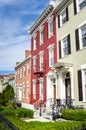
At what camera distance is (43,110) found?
69.4 feet

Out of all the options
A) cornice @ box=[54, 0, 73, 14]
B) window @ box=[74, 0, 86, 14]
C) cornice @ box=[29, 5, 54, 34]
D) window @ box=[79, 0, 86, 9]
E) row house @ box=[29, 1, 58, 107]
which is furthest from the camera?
cornice @ box=[29, 5, 54, 34]

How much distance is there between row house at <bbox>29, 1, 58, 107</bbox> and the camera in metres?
Answer: 22.1

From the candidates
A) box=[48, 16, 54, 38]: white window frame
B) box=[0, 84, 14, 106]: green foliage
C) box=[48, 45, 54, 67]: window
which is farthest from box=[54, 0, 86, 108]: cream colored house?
box=[0, 84, 14, 106]: green foliage

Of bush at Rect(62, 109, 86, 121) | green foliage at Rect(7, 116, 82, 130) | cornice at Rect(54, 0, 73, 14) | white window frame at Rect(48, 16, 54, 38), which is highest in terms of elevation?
cornice at Rect(54, 0, 73, 14)

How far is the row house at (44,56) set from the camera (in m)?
22.1

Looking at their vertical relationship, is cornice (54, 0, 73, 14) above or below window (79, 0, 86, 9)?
above

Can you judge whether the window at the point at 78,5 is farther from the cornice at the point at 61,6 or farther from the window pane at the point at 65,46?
the window pane at the point at 65,46

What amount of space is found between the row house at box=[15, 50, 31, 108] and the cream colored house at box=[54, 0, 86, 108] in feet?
38.8

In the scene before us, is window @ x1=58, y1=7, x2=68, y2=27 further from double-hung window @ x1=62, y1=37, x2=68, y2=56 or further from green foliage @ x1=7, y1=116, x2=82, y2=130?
green foliage @ x1=7, y1=116, x2=82, y2=130

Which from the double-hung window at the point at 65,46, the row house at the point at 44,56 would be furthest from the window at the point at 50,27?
the double-hung window at the point at 65,46

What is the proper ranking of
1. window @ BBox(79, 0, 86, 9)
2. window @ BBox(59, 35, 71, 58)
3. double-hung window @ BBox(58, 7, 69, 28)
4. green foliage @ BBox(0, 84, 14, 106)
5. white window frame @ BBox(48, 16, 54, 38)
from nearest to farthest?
window @ BBox(79, 0, 86, 9) < window @ BBox(59, 35, 71, 58) < double-hung window @ BBox(58, 7, 69, 28) < white window frame @ BBox(48, 16, 54, 38) < green foliage @ BBox(0, 84, 14, 106)

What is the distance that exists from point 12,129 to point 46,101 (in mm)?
19414

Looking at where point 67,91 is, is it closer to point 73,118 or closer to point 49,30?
point 73,118

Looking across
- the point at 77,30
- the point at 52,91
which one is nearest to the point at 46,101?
the point at 52,91
